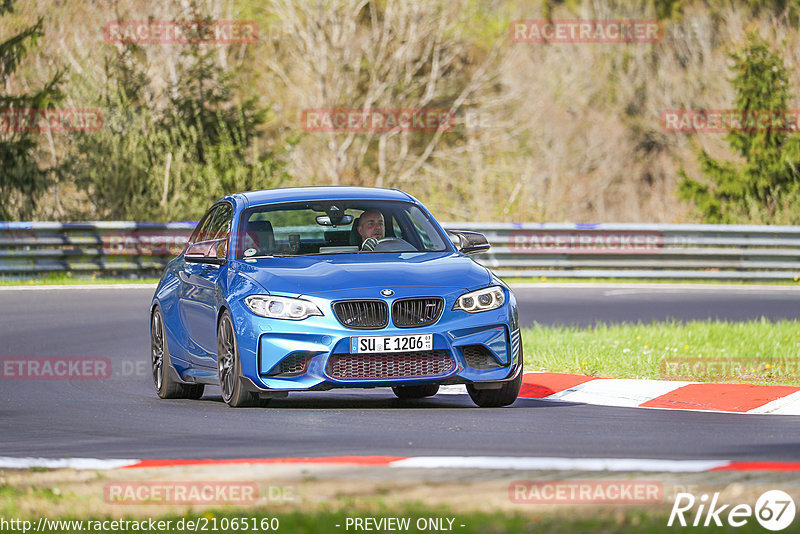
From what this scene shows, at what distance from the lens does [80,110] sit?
30266mm

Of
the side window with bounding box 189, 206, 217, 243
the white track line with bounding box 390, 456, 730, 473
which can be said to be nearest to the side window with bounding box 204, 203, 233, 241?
the side window with bounding box 189, 206, 217, 243

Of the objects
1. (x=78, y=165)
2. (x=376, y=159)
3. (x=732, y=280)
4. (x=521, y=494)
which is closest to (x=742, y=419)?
(x=521, y=494)

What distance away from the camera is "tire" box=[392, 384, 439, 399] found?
37.5 ft

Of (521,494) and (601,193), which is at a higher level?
(521,494)

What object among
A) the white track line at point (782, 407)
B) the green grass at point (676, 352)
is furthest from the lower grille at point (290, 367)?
the green grass at point (676, 352)

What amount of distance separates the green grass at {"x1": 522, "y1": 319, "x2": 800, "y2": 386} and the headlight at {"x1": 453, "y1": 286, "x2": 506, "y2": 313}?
251 centimetres

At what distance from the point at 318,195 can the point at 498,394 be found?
224cm

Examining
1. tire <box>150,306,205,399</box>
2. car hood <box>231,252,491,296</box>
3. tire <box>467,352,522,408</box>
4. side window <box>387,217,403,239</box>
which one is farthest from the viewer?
tire <box>150,306,205,399</box>

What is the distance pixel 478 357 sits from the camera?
32.4ft

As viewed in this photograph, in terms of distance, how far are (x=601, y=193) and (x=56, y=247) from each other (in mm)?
34441

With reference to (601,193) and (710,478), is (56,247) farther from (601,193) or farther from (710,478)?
(601,193)

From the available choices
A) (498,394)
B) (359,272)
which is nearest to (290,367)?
(359,272)

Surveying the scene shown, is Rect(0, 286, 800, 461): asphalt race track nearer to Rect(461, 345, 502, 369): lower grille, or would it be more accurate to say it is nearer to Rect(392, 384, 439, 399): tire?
Rect(392, 384, 439, 399): tire

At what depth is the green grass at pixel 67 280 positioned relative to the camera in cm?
2475
